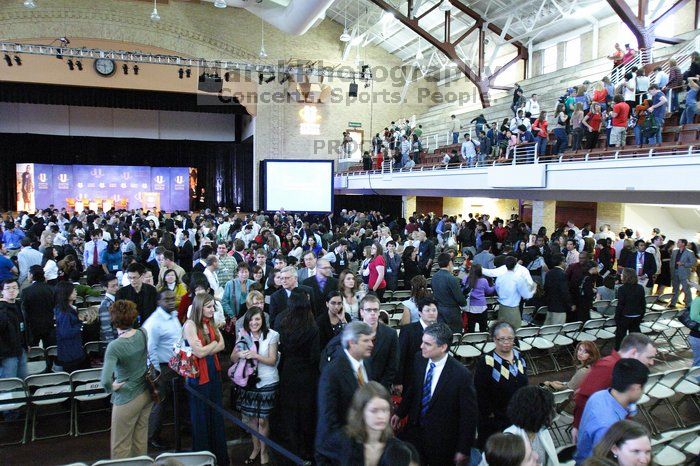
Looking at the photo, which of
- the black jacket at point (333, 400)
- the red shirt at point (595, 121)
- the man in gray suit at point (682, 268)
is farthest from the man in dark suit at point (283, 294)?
the red shirt at point (595, 121)

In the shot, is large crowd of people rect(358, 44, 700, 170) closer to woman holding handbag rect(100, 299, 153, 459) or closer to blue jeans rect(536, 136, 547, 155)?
blue jeans rect(536, 136, 547, 155)

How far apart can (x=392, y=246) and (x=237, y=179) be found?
747 inches

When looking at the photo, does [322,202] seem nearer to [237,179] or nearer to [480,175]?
[480,175]

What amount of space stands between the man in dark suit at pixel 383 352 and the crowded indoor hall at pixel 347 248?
0.07 feet

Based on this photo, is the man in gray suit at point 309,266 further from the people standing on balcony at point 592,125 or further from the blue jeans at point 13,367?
the people standing on balcony at point 592,125

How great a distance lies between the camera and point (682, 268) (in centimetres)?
862

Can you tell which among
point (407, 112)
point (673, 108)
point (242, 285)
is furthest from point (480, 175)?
point (407, 112)

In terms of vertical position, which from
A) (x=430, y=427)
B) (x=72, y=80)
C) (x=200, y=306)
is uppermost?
(x=72, y=80)

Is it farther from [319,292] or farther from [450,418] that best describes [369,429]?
[319,292]

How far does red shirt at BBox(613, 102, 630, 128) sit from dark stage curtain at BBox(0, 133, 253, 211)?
1773 cm

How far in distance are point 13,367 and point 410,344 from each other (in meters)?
3.49

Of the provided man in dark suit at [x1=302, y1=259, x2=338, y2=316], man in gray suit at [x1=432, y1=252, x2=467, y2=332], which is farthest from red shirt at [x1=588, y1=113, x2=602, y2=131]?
man in dark suit at [x1=302, y1=259, x2=338, y2=316]

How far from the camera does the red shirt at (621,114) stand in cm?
952

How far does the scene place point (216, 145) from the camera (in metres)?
25.7
